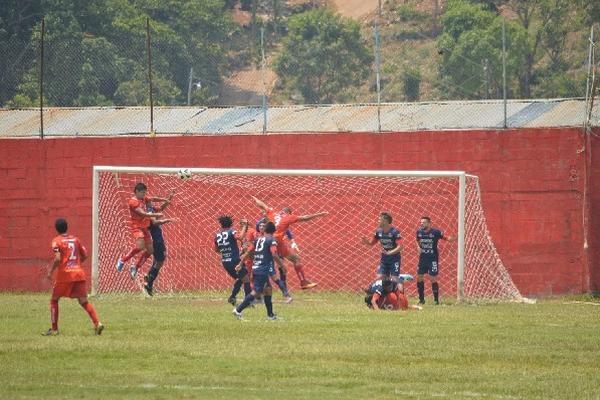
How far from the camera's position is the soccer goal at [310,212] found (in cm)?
3098

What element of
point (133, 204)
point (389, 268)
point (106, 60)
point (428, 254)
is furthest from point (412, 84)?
point (389, 268)

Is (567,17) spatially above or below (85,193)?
above

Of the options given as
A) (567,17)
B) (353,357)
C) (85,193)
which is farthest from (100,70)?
(567,17)

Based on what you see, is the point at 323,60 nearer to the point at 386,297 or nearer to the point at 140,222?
the point at 140,222

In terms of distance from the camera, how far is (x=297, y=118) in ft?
116

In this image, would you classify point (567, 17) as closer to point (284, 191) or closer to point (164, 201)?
point (284, 191)

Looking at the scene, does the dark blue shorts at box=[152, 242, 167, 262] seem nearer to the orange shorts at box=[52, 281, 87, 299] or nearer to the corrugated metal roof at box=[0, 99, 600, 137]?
the corrugated metal roof at box=[0, 99, 600, 137]

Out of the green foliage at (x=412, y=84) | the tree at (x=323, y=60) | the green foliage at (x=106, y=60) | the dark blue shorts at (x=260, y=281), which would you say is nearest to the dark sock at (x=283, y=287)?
the dark blue shorts at (x=260, y=281)

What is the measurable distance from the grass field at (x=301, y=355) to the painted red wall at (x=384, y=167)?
18.2 ft

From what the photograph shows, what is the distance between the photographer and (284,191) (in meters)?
32.2

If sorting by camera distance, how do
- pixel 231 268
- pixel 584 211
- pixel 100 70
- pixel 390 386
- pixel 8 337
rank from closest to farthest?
pixel 390 386 < pixel 8 337 < pixel 231 268 < pixel 584 211 < pixel 100 70

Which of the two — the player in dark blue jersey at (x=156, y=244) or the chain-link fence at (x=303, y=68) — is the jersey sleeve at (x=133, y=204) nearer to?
the player in dark blue jersey at (x=156, y=244)

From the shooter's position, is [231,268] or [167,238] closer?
[231,268]

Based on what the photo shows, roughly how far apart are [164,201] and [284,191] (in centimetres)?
481
